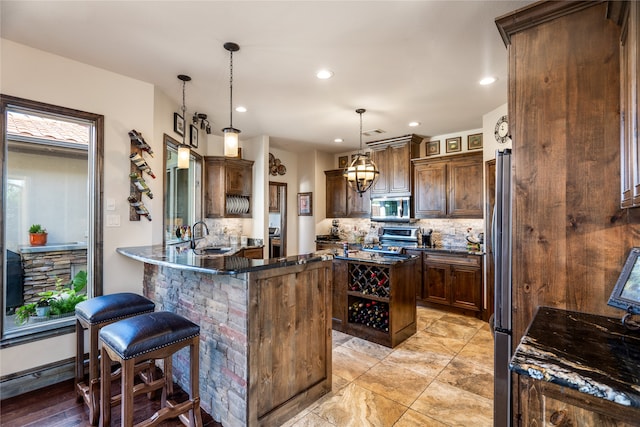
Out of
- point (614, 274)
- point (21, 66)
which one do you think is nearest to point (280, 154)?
point (21, 66)

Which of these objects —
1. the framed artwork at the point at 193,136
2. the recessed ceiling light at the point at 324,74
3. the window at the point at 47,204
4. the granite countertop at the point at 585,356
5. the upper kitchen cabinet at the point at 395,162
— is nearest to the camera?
the granite countertop at the point at 585,356

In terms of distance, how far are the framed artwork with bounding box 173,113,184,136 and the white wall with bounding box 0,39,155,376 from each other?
20.3 inches

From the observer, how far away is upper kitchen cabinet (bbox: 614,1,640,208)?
3.53ft

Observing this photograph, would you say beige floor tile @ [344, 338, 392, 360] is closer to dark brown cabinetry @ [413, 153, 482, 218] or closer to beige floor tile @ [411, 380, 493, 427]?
beige floor tile @ [411, 380, 493, 427]

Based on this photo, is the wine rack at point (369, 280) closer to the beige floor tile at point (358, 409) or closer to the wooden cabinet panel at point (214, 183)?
the beige floor tile at point (358, 409)

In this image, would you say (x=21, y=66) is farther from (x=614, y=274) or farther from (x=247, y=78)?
(x=614, y=274)

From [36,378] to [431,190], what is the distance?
5.41 metres

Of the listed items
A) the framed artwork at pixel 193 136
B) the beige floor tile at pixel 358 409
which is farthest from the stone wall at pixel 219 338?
the framed artwork at pixel 193 136

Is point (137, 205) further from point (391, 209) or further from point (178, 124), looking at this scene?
point (391, 209)

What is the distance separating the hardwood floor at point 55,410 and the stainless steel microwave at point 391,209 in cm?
428

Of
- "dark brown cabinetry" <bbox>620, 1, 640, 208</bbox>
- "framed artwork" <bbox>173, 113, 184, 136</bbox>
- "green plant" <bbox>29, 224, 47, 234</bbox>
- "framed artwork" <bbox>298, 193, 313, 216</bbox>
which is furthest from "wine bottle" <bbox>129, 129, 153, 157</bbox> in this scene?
"framed artwork" <bbox>298, 193, 313, 216</bbox>

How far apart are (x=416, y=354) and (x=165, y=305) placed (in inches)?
101

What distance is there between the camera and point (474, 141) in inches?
198

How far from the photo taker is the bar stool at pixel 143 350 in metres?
1.61
